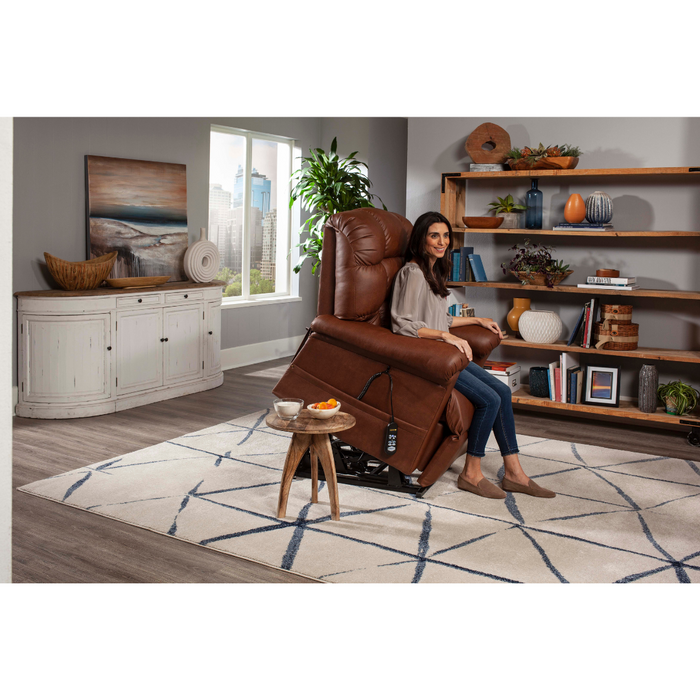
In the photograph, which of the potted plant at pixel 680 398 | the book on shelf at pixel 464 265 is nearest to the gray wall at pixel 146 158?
the book on shelf at pixel 464 265

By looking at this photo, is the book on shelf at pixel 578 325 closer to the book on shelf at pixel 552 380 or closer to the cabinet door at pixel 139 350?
the book on shelf at pixel 552 380

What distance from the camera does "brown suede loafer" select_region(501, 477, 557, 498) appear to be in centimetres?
308

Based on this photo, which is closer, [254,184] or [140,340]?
[140,340]

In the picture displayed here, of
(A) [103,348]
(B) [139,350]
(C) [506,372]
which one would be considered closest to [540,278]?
(C) [506,372]

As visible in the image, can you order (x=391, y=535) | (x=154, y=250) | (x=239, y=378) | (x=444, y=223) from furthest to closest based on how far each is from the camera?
(x=239, y=378), (x=154, y=250), (x=444, y=223), (x=391, y=535)

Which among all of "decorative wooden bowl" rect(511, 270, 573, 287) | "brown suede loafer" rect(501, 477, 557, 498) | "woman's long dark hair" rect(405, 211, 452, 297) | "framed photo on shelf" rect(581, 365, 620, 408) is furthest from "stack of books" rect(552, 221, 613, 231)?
"brown suede loafer" rect(501, 477, 557, 498)

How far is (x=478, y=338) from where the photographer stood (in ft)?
11.1

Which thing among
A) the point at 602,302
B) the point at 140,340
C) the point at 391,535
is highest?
the point at 602,302

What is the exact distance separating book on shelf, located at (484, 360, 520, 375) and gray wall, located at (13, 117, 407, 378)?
2.49 metres

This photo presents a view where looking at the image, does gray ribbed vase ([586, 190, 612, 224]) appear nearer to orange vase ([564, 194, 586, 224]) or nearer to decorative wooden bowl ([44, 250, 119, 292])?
orange vase ([564, 194, 586, 224])

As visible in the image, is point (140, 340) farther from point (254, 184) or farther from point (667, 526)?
point (667, 526)
